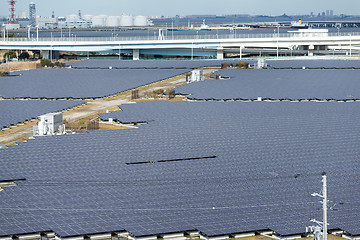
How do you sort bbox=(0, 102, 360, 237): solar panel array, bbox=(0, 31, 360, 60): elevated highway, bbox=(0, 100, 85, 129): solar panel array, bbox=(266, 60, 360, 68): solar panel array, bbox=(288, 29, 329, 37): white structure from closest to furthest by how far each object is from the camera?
1. bbox=(0, 102, 360, 237): solar panel array
2. bbox=(0, 100, 85, 129): solar panel array
3. bbox=(266, 60, 360, 68): solar panel array
4. bbox=(0, 31, 360, 60): elevated highway
5. bbox=(288, 29, 329, 37): white structure

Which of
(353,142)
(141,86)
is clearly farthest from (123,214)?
(141,86)

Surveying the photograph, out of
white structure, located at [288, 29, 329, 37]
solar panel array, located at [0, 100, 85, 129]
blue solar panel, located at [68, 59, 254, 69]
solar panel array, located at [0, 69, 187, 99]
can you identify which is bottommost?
solar panel array, located at [0, 100, 85, 129]

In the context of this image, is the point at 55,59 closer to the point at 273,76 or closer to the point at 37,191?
the point at 273,76

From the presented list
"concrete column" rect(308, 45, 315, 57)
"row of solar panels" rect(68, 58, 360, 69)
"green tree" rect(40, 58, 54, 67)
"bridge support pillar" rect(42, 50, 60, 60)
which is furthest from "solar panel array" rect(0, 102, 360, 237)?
"concrete column" rect(308, 45, 315, 57)

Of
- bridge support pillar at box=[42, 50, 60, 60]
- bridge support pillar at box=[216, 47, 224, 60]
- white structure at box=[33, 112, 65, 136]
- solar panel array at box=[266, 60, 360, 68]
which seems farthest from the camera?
bridge support pillar at box=[216, 47, 224, 60]

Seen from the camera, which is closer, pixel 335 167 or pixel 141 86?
pixel 335 167

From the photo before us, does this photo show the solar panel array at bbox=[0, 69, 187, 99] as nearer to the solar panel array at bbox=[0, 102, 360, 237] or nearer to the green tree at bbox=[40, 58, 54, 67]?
the green tree at bbox=[40, 58, 54, 67]

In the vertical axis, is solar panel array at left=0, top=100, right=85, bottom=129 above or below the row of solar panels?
below

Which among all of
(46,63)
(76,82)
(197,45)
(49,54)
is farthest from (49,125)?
(49,54)
